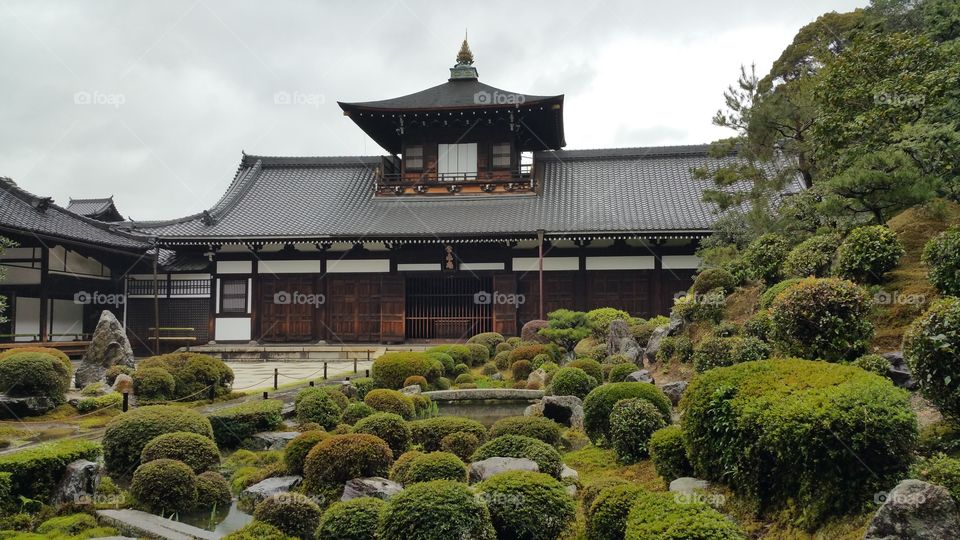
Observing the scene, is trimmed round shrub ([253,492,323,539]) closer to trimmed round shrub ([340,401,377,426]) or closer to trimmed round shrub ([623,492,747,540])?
trimmed round shrub ([623,492,747,540])

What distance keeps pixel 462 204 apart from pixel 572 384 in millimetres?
15215

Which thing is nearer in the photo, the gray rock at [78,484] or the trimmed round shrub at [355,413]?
the gray rock at [78,484]

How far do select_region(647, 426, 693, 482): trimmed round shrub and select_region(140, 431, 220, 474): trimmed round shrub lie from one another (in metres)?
5.45

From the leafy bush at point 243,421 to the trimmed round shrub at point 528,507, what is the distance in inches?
229

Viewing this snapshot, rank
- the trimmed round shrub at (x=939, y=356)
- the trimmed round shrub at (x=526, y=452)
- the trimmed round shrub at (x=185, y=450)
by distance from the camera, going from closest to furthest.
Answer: the trimmed round shrub at (x=939, y=356) < the trimmed round shrub at (x=526, y=452) < the trimmed round shrub at (x=185, y=450)

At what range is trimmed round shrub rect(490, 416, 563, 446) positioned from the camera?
28.4ft

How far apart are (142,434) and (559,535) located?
5793mm

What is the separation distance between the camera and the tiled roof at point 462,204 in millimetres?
23297

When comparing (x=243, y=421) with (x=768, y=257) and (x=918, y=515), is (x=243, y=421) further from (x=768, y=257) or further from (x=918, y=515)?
(x=768, y=257)

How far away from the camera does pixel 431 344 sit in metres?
24.0

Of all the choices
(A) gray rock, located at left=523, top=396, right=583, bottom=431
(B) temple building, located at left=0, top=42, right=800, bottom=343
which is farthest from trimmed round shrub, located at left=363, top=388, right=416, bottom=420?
(B) temple building, located at left=0, top=42, right=800, bottom=343

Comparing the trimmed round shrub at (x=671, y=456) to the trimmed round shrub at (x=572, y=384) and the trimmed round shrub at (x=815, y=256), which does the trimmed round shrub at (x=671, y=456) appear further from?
the trimmed round shrub at (x=815, y=256)

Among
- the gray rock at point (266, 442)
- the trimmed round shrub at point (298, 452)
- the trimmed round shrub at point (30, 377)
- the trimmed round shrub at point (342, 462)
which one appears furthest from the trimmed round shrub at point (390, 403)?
the trimmed round shrub at point (30, 377)

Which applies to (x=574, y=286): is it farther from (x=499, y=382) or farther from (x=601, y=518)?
(x=601, y=518)
